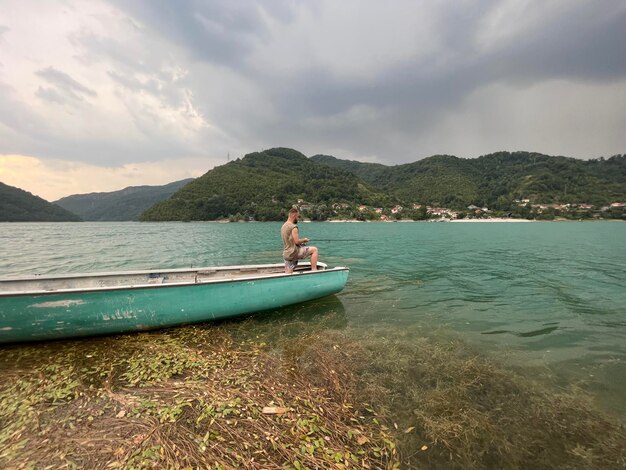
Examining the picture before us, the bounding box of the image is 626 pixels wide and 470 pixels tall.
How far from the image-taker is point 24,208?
475 feet

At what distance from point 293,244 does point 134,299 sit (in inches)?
190

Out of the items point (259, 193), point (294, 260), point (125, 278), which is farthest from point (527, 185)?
point (125, 278)

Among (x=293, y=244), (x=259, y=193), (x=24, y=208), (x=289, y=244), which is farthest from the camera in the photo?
(x=24, y=208)

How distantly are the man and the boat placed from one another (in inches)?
34.7

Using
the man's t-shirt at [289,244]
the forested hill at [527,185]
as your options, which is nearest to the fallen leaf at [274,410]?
the man's t-shirt at [289,244]

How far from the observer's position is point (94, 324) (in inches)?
278

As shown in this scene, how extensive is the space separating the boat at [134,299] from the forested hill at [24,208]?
185m

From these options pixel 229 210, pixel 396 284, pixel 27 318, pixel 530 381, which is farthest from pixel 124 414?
pixel 229 210

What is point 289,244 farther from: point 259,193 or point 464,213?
point 464,213

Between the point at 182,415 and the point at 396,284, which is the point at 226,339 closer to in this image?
the point at 182,415

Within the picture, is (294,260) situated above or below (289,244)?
below

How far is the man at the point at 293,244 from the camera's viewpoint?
9.68m

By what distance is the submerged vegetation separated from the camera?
3553 mm

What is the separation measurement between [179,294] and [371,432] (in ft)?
19.1
